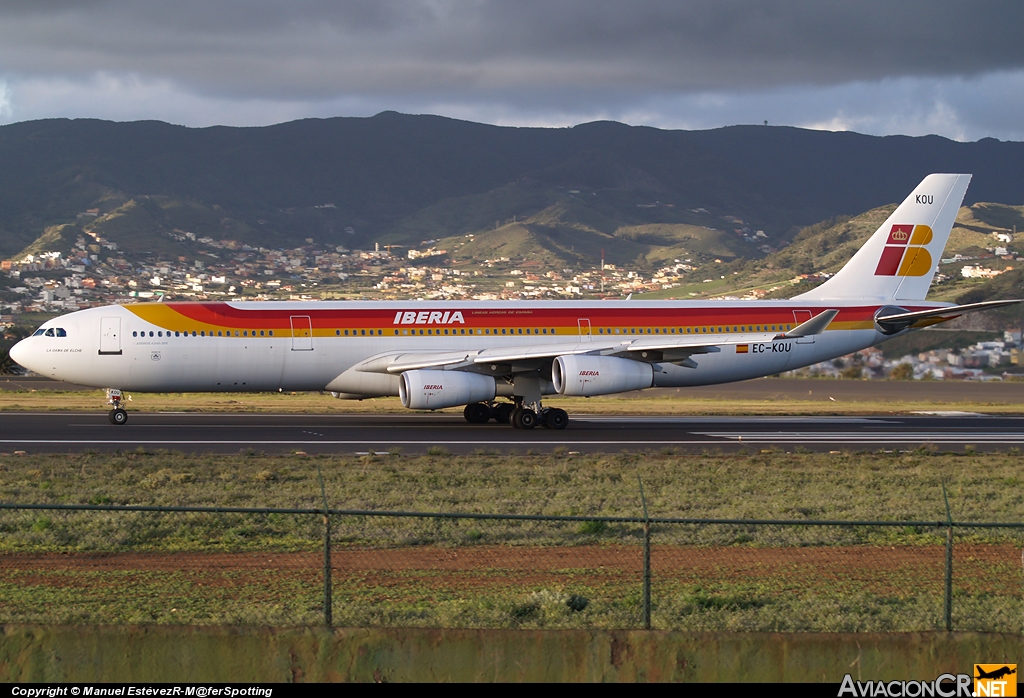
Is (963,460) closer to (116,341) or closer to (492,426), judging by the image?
(492,426)

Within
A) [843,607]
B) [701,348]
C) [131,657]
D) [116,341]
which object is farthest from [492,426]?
[131,657]

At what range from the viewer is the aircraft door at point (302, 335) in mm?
31938

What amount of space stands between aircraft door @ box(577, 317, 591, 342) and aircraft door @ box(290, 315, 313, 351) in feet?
27.2

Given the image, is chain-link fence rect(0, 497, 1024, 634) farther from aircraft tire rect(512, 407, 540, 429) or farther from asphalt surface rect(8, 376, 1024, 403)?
asphalt surface rect(8, 376, 1024, 403)

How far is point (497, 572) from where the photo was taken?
1274 cm

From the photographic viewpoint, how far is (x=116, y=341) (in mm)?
31219

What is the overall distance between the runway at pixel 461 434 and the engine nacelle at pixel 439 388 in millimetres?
963

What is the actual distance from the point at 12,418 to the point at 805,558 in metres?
27.7

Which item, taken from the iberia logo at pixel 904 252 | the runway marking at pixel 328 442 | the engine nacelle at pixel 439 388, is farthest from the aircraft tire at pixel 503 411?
the iberia logo at pixel 904 252

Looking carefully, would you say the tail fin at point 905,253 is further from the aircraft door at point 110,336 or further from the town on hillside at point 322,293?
the town on hillside at point 322,293

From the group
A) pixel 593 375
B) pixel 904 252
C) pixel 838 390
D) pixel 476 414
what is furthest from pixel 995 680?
pixel 838 390

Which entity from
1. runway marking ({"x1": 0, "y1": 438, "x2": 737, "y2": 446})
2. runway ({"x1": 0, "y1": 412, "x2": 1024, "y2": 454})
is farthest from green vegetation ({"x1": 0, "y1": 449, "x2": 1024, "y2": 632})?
runway marking ({"x1": 0, "y1": 438, "x2": 737, "y2": 446})

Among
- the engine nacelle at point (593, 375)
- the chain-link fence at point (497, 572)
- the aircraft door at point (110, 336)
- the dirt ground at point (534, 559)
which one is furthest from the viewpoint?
the aircraft door at point (110, 336)

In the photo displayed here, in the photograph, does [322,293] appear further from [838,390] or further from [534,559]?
[534,559]
